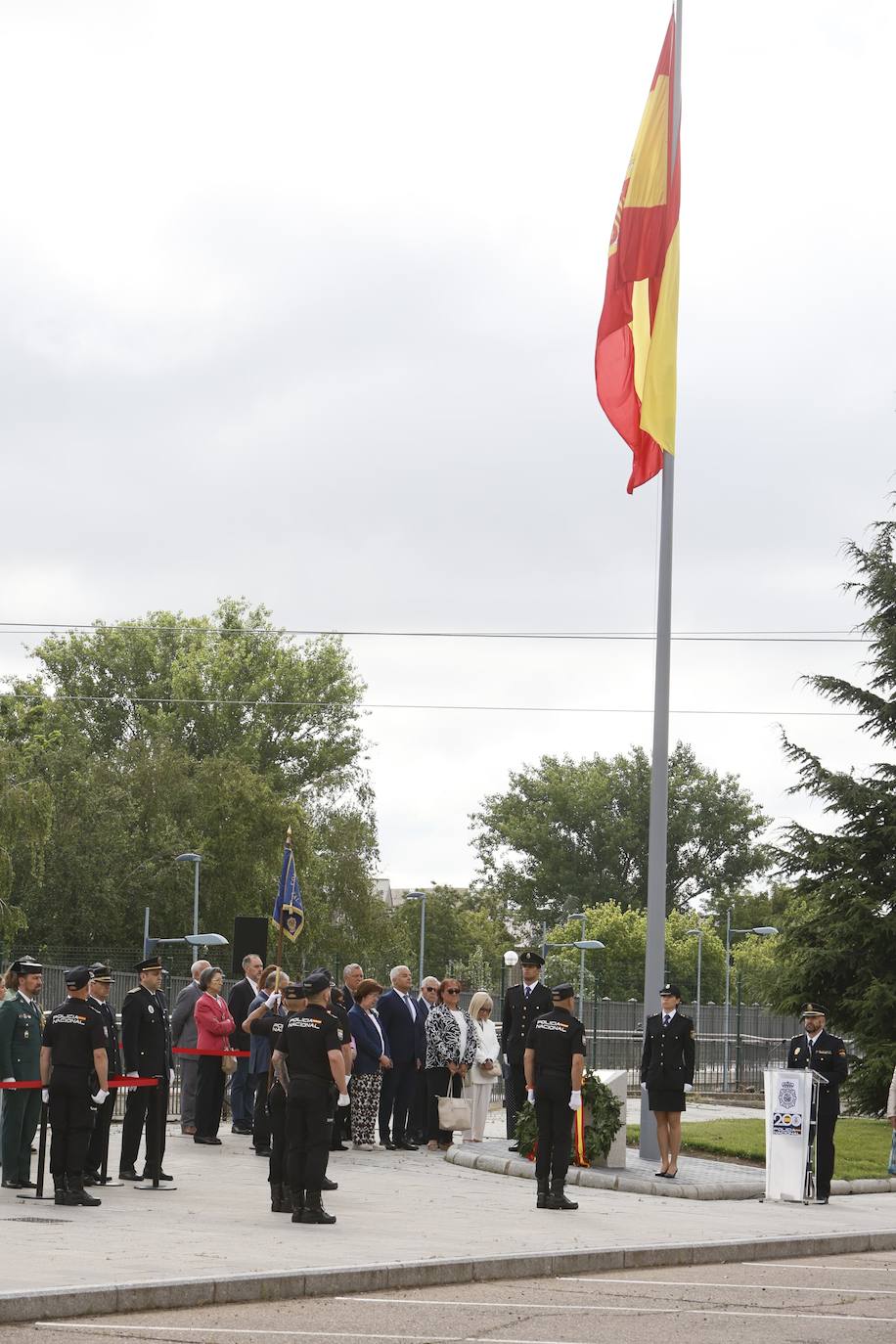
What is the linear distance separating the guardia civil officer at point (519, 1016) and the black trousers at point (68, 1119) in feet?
19.9

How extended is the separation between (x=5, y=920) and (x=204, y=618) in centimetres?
3941

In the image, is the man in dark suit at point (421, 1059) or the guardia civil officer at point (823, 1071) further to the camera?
the man in dark suit at point (421, 1059)

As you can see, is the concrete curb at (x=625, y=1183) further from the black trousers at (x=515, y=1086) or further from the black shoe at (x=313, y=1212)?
the black shoe at (x=313, y=1212)

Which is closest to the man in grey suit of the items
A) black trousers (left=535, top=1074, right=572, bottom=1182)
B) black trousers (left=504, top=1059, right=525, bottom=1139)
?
black trousers (left=504, top=1059, right=525, bottom=1139)

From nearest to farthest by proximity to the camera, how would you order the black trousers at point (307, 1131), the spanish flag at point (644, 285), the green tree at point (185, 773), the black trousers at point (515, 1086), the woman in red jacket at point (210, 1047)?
the black trousers at point (307, 1131)
the woman in red jacket at point (210, 1047)
the black trousers at point (515, 1086)
the spanish flag at point (644, 285)
the green tree at point (185, 773)

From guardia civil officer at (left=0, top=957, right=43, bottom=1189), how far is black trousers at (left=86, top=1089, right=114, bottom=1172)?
0.59 meters

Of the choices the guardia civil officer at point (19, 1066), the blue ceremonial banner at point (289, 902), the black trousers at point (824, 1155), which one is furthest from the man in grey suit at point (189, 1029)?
the black trousers at point (824, 1155)

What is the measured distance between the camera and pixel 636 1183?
1684 cm

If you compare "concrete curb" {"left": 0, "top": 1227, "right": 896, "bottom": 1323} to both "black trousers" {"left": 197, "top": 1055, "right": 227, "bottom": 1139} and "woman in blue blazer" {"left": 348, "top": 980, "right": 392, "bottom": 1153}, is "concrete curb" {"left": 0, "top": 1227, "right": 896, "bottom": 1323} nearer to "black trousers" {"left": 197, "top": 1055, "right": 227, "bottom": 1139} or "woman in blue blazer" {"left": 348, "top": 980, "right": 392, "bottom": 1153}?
"woman in blue blazer" {"left": 348, "top": 980, "right": 392, "bottom": 1153}

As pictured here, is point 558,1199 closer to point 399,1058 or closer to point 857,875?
point 399,1058

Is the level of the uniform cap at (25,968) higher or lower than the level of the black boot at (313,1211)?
higher

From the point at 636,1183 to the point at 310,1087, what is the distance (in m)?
5.15

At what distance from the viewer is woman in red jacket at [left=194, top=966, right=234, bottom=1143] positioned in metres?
18.5

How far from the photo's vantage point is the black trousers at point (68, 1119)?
13570mm
